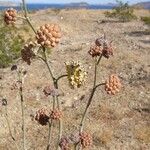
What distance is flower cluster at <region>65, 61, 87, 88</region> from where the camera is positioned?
395cm

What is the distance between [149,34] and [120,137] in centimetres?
2027

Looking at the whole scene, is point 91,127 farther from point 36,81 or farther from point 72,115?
point 36,81

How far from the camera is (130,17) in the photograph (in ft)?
134

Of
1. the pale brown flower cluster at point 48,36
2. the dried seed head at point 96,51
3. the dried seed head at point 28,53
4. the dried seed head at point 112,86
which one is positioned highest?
the pale brown flower cluster at point 48,36

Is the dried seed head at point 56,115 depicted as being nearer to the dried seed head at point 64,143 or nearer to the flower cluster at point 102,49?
the dried seed head at point 64,143

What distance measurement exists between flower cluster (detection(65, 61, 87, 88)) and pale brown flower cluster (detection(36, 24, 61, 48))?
1.54 feet

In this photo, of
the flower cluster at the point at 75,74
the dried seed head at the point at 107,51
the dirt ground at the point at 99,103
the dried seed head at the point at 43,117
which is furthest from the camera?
the dirt ground at the point at 99,103

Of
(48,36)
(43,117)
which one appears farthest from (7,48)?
(48,36)

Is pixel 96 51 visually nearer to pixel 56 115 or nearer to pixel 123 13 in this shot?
pixel 56 115

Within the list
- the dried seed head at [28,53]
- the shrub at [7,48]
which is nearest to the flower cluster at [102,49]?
the dried seed head at [28,53]

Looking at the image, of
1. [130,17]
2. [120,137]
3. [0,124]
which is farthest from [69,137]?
[130,17]

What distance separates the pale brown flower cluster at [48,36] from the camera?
11.7 feet

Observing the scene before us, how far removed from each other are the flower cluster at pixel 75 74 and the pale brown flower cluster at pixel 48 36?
469 millimetres

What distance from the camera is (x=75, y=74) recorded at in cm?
404
